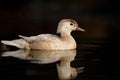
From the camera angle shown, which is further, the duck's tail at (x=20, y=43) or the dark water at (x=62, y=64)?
the duck's tail at (x=20, y=43)

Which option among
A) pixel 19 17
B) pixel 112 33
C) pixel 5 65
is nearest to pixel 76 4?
pixel 19 17

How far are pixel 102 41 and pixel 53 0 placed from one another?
1258 centimetres

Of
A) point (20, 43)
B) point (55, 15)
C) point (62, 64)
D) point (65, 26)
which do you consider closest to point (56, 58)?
point (62, 64)

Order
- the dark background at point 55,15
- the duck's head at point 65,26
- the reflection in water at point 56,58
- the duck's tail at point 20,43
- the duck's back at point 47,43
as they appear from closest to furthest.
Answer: the reflection in water at point 56,58, the duck's back at point 47,43, the duck's tail at point 20,43, the duck's head at point 65,26, the dark background at point 55,15

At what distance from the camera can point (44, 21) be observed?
24500mm

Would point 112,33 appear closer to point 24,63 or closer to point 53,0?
point 24,63

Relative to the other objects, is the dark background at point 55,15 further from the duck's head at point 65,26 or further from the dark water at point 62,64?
the dark water at point 62,64

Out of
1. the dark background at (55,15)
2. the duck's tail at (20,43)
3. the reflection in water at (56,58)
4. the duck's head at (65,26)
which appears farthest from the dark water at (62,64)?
the dark background at (55,15)

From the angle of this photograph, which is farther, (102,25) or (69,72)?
(102,25)

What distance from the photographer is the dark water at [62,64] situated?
1135cm

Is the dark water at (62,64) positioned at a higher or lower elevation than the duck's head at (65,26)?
lower

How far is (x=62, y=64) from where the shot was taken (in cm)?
1275

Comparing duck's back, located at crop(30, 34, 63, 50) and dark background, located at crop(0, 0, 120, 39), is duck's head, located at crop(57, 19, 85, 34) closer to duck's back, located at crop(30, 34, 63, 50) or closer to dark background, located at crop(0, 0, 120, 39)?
duck's back, located at crop(30, 34, 63, 50)

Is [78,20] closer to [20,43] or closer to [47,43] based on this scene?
[20,43]
